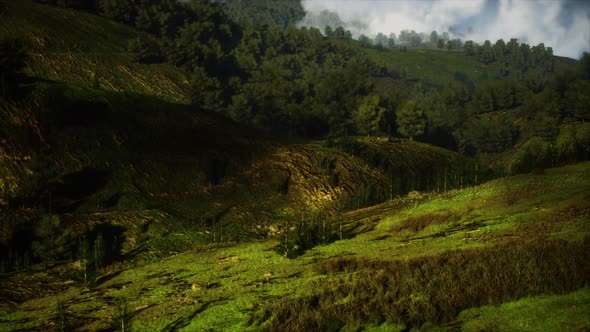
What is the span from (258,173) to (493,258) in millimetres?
40391

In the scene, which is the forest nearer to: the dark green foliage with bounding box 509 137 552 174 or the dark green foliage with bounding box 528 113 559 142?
the dark green foliage with bounding box 509 137 552 174

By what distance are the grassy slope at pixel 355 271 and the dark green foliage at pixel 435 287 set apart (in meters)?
0.15

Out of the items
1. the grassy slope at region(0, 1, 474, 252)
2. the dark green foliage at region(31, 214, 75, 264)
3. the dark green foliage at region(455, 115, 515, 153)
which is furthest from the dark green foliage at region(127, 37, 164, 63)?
the dark green foliage at region(455, 115, 515, 153)

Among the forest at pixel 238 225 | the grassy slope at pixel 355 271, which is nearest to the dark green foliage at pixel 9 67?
the forest at pixel 238 225

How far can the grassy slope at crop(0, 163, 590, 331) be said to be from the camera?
16.6 meters

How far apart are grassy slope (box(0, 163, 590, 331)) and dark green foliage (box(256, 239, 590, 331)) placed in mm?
154

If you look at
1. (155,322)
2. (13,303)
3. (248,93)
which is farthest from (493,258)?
(248,93)

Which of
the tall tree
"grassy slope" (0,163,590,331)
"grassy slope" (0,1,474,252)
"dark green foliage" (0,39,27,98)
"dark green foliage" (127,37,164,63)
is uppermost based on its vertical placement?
"dark green foliage" (127,37,164,63)

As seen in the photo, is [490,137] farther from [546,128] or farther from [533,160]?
[533,160]

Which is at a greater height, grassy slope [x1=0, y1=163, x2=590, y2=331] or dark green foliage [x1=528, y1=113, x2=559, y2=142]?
dark green foliage [x1=528, y1=113, x2=559, y2=142]

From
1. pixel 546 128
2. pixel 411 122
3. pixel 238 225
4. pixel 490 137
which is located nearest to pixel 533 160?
pixel 238 225

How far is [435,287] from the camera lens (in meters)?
18.9

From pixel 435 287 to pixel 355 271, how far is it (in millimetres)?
5430

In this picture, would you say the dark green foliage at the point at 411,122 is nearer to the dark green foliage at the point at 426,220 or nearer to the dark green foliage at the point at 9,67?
the dark green foliage at the point at 426,220
